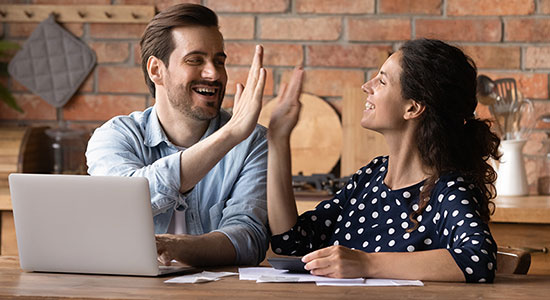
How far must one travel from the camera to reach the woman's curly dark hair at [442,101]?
1.66 metres

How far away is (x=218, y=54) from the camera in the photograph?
1.93 m

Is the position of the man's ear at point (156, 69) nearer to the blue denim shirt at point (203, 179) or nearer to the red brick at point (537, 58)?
the blue denim shirt at point (203, 179)

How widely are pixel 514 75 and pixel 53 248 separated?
1.90m

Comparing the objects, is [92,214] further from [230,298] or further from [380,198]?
[380,198]

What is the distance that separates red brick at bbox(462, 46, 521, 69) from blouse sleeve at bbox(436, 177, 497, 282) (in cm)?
134

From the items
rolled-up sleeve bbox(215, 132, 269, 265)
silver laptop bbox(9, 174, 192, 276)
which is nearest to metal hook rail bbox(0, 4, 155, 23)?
rolled-up sleeve bbox(215, 132, 269, 265)

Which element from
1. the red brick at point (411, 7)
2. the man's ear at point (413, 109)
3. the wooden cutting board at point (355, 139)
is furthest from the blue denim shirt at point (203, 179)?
the red brick at point (411, 7)

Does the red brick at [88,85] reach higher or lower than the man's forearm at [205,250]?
higher

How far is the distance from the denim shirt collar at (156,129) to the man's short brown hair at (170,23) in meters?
0.14

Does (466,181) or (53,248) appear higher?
A: (466,181)

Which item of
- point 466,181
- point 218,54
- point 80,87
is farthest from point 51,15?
point 466,181

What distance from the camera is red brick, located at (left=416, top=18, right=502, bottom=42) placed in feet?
9.23

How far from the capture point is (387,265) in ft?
4.69

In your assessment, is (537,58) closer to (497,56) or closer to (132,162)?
(497,56)
